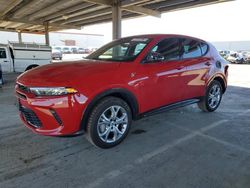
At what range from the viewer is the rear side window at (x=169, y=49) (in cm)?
360

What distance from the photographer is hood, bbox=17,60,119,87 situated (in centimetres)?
267

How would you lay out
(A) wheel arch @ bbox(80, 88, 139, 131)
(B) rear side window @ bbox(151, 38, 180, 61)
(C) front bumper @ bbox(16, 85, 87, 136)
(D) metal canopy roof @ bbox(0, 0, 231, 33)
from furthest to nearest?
(D) metal canopy roof @ bbox(0, 0, 231, 33) → (B) rear side window @ bbox(151, 38, 180, 61) → (A) wheel arch @ bbox(80, 88, 139, 131) → (C) front bumper @ bbox(16, 85, 87, 136)

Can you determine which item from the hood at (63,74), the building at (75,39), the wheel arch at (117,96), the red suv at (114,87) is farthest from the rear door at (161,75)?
the building at (75,39)

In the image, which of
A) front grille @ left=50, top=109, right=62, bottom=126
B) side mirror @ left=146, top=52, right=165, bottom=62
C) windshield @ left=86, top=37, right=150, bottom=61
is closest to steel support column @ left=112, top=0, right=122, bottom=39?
windshield @ left=86, top=37, right=150, bottom=61

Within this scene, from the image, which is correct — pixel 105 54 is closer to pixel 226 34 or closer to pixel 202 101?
pixel 202 101

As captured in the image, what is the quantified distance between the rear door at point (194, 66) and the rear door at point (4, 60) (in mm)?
10406

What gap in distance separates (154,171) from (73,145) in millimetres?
1339

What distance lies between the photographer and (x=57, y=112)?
2.62 m

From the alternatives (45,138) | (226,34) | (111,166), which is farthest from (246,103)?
(226,34)

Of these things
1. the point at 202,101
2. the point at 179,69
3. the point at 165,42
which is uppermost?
the point at 165,42

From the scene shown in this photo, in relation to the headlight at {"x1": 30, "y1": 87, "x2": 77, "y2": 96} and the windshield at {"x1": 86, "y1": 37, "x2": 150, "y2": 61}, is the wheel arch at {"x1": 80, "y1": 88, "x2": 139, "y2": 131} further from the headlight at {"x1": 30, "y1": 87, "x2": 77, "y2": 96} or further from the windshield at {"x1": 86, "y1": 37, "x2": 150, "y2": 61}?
the windshield at {"x1": 86, "y1": 37, "x2": 150, "y2": 61}

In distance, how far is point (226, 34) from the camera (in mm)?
50938

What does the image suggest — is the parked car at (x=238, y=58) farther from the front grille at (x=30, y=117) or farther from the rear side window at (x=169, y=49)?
the front grille at (x=30, y=117)

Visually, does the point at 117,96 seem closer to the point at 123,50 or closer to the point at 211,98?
the point at 123,50
